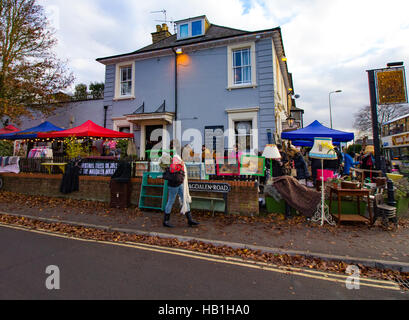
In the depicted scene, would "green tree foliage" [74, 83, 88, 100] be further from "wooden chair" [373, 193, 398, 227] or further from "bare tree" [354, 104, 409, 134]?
"bare tree" [354, 104, 409, 134]

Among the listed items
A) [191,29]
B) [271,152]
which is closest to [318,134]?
[271,152]

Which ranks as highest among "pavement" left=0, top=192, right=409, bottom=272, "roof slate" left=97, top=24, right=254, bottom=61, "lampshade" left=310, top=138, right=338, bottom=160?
"roof slate" left=97, top=24, right=254, bottom=61

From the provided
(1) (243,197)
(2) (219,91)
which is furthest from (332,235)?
(2) (219,91)

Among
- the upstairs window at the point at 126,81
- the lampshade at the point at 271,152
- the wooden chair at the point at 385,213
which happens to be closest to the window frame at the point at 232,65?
the lampshade at the point at 271,152

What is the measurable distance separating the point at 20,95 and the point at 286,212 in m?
17.4

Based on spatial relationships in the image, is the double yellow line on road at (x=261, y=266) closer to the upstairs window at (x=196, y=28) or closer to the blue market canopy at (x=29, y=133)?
the blue market canopy at (x=29, y=133)

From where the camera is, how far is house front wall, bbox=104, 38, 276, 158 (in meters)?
11.6

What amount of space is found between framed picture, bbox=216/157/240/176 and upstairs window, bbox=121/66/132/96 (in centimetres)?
1009

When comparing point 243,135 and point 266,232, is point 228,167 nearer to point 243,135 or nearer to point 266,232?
point 266,232

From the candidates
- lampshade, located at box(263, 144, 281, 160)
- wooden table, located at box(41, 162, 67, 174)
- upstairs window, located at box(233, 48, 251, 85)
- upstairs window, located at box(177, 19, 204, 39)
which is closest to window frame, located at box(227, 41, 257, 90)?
upstairs window, located at box(233, 48, 251, 85)

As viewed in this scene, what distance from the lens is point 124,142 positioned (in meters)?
13.0

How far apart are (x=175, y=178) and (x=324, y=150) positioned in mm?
4147
